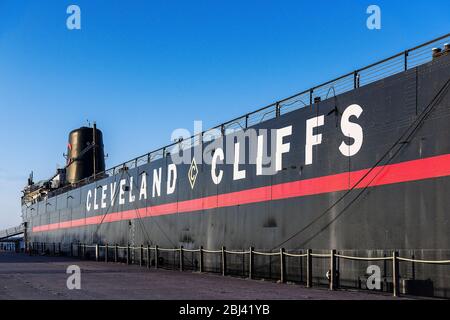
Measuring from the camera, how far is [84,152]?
54.0 m

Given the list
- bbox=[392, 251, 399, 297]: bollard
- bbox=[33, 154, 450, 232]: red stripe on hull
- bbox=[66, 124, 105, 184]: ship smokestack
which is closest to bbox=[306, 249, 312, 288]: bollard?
bbox=[33, 154, 450, 232]: red stripe on hull

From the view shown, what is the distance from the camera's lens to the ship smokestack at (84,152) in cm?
5425

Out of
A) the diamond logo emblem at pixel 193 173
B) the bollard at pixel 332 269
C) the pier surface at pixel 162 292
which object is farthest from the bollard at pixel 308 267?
the diamond logo emblem at pixel 193 173

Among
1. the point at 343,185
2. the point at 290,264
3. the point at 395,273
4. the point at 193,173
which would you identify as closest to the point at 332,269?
the point at 395,273

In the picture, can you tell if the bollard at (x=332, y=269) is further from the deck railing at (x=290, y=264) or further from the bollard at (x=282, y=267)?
the bollard at (x=282, y=267)

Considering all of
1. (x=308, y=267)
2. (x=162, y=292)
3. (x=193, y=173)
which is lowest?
(x=162, y=292)

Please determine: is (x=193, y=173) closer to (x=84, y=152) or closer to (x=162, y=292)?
(x=162, y=292)

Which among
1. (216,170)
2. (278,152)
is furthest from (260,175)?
(216,170)

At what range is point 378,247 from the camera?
14.9 meters

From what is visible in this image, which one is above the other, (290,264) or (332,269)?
(332,269)

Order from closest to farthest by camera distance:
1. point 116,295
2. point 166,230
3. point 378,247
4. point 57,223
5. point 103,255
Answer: point 116,295 < point 378,247 < point 166,230 < point 103,255 < point 57,223

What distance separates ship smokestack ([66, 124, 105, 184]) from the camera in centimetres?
5425

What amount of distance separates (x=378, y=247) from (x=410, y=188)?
72.0 inches
